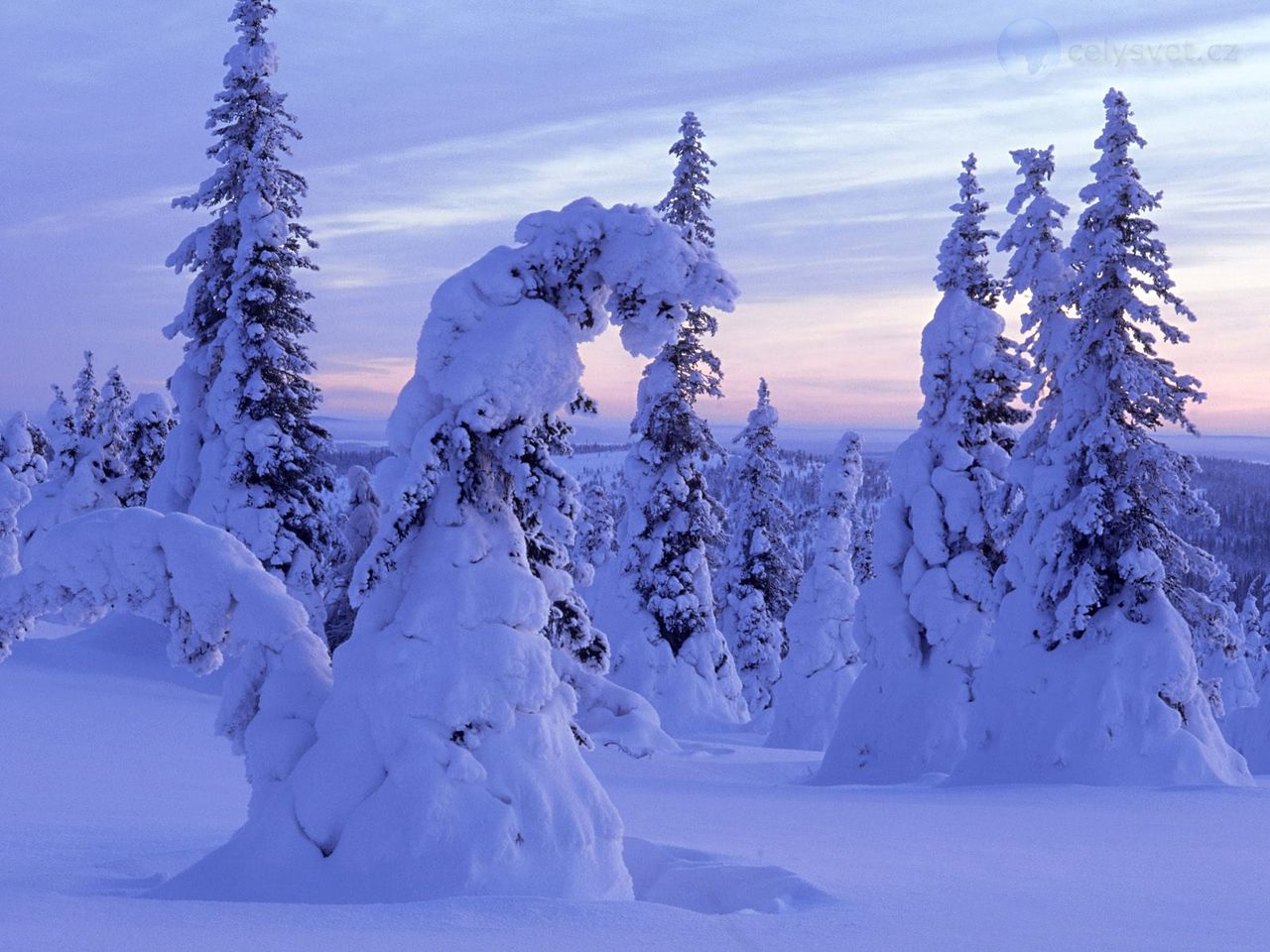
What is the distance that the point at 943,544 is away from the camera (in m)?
25.7

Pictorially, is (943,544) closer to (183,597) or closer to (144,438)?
(183,597)

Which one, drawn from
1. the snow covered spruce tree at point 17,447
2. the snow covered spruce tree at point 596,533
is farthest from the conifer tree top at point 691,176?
the snow covered spruce tree at point 17,447

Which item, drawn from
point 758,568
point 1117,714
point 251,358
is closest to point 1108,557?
point 1117,714

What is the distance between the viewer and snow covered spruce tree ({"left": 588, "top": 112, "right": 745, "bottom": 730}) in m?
34.7

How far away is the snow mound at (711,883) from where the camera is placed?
8.35 m

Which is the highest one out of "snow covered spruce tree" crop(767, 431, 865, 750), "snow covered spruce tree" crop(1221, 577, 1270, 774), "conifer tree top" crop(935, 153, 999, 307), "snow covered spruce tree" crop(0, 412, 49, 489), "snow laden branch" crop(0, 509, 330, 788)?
"conifer tree top" crop(935, 153, 999, 307)

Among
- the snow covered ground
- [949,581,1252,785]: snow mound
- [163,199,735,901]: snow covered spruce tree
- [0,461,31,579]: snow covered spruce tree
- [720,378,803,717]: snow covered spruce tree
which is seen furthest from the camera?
[0,461,31,579]: snow covered spruce tree

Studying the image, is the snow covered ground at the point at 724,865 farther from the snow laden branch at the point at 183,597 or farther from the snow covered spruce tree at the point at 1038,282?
the snow covered spruce tree at the point at 1038,282

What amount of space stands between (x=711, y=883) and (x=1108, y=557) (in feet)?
44.2

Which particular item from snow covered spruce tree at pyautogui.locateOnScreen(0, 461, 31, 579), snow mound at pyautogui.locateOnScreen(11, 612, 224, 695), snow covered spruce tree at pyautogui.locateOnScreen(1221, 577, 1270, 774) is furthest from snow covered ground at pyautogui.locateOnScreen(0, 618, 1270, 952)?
snow covered spruce tree at pyautogui.locateOnScreen(1221, 577, 1270, 774)

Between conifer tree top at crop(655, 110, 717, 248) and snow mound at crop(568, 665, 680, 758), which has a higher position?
conifer tree top at crop(655, 110, 717, 248)

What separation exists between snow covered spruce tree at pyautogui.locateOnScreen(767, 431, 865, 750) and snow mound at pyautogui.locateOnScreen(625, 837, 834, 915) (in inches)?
942

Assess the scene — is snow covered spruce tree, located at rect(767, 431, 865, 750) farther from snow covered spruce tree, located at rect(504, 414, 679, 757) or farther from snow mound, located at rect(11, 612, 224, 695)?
snow covered spruce tree, located at rect(504, 414, 679, 757)

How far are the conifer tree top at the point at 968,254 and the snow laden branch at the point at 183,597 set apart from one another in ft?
63.1
